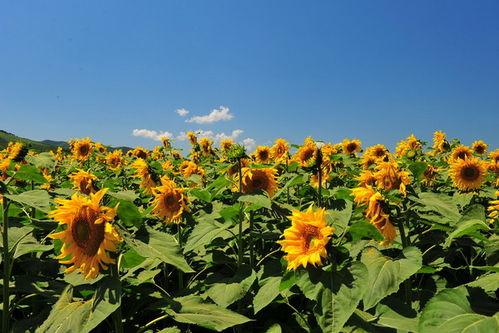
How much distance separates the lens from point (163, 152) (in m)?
14.5

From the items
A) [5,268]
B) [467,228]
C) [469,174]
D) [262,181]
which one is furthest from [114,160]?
[467,228]

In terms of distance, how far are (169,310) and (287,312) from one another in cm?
114

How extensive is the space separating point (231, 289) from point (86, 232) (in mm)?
1253

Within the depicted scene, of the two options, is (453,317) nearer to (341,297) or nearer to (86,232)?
(341,297)

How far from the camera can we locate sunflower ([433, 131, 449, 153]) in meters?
10.7

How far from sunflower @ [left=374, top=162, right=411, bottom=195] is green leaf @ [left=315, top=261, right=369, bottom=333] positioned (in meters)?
2.08

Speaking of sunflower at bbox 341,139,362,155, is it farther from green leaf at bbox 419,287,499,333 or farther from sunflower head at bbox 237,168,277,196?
green leaf at bbox 419,287,499,333

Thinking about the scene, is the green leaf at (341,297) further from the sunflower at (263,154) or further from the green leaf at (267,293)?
the sunflower at (263,154)

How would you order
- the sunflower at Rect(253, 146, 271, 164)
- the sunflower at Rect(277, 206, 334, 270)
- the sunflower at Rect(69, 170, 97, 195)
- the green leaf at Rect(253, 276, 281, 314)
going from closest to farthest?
the sunflower at Rect(277, 206, 334, 270) → the green leaf at Rect(253, 276, 281, 314) → the sunflower at Rect(69, 170, 97, 195) → the sunflower at Rect(253, 146, 271, 164)

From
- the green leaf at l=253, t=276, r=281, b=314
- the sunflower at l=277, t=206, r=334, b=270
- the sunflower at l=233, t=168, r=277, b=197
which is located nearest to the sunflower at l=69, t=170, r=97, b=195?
the sunflower at l=233, t=168, r=277, b=197

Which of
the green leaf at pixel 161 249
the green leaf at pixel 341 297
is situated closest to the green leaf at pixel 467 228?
the green leaf at pixel 341 297

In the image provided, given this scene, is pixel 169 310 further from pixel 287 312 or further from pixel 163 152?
pixel 163 152

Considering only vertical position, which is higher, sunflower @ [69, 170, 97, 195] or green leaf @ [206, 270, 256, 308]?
sunflower @ [69, 170, 97, 195]

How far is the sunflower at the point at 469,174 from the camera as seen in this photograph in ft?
21.1
